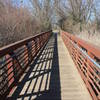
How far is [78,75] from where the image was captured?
15.3ft

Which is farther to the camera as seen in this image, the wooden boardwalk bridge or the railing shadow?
the railing shadow

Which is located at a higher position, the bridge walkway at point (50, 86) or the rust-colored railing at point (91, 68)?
the rust-colored railing at point (91, 68)

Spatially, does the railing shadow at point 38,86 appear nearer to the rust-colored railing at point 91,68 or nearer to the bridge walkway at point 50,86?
the bridge walkway at point 50,86

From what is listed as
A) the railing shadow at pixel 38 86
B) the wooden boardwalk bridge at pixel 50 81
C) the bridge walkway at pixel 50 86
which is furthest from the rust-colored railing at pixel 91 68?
the railing shadow at pixel 38 86

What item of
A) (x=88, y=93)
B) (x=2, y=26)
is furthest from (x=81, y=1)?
(x=88, y=93)

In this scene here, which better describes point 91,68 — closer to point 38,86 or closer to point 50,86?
point 50,86

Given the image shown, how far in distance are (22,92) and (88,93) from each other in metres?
1.28

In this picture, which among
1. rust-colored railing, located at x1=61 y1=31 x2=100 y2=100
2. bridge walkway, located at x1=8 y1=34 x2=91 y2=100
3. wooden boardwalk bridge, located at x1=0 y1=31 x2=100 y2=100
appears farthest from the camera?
bridge walkway, located at x1=8 y1=34 x2=91 y2=100

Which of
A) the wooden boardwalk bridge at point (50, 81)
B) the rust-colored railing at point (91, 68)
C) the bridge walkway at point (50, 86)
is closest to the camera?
the rust-colored railing at point (91, 68)

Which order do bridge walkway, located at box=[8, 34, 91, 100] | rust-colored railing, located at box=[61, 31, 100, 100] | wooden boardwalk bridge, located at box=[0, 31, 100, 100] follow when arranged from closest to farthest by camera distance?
rust-colored railing, located at box=[61, 31, 100, 100] < wooden boardwalk bridge, located at box=[0, 31, 100, 100] < bridge walkway, located at box=[8, 34, 91, 100]

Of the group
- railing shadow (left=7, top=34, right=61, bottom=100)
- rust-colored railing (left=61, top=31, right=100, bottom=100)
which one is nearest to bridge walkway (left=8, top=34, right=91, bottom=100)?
railing shadow (left=7, top=34, right=61, bottom=100)

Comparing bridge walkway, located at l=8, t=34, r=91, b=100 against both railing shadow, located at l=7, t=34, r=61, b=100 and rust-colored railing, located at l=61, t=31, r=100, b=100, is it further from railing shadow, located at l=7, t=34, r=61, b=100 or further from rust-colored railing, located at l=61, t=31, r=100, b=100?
rust-colored railing, located at l=61, t=31, r=100, b=100

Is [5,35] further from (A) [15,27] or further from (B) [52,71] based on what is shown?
(B) [52,71]

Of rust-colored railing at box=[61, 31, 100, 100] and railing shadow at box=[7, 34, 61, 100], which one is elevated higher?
rust-colored railing at box=[61, 31, 100, 100]
